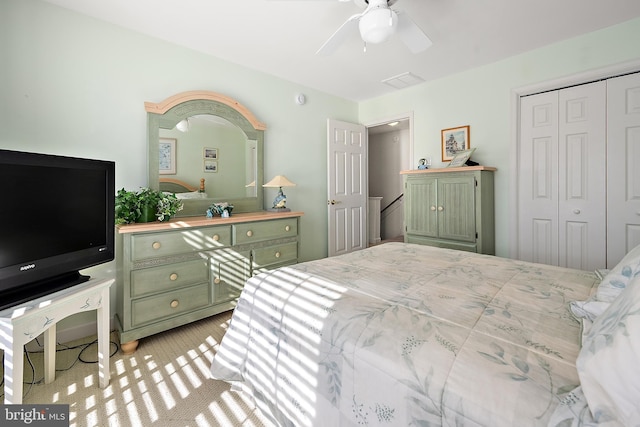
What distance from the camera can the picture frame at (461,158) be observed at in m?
3.18

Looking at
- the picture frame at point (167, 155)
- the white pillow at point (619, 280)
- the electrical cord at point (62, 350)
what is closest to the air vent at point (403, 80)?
the picture frame at point (167, 155)

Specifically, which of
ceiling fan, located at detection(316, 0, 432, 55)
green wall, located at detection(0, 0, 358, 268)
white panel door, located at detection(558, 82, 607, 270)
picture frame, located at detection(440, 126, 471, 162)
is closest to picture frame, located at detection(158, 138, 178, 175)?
green wall, located at detection(0, 0, 358, 268)

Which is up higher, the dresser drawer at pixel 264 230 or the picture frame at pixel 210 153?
the picture frame at pixel 210 153

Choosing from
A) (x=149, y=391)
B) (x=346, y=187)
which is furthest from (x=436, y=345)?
(x=346, y=187)

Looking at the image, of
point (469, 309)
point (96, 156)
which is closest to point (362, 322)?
point (469, 309)

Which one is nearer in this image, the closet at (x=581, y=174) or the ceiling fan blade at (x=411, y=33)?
the ceiling fan blade at (x=411, y=33)

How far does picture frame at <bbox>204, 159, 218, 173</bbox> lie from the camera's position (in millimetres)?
2885

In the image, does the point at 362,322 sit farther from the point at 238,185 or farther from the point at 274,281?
the point at 238,185

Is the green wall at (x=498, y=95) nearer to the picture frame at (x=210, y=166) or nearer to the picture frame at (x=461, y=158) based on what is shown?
the picture frame at (x=461, y=158)

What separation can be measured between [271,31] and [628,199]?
3.50 m

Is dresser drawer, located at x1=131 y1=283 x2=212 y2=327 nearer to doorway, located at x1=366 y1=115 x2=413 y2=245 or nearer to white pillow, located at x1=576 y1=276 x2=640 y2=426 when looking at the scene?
white pillow, located at x1=576 y1=276 x2=640 y2=426

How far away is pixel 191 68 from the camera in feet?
9.18

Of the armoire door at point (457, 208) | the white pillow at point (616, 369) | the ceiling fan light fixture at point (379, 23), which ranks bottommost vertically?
the white pillow at point (616, 369)

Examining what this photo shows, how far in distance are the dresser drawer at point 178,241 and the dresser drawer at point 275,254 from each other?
0.34 meters
